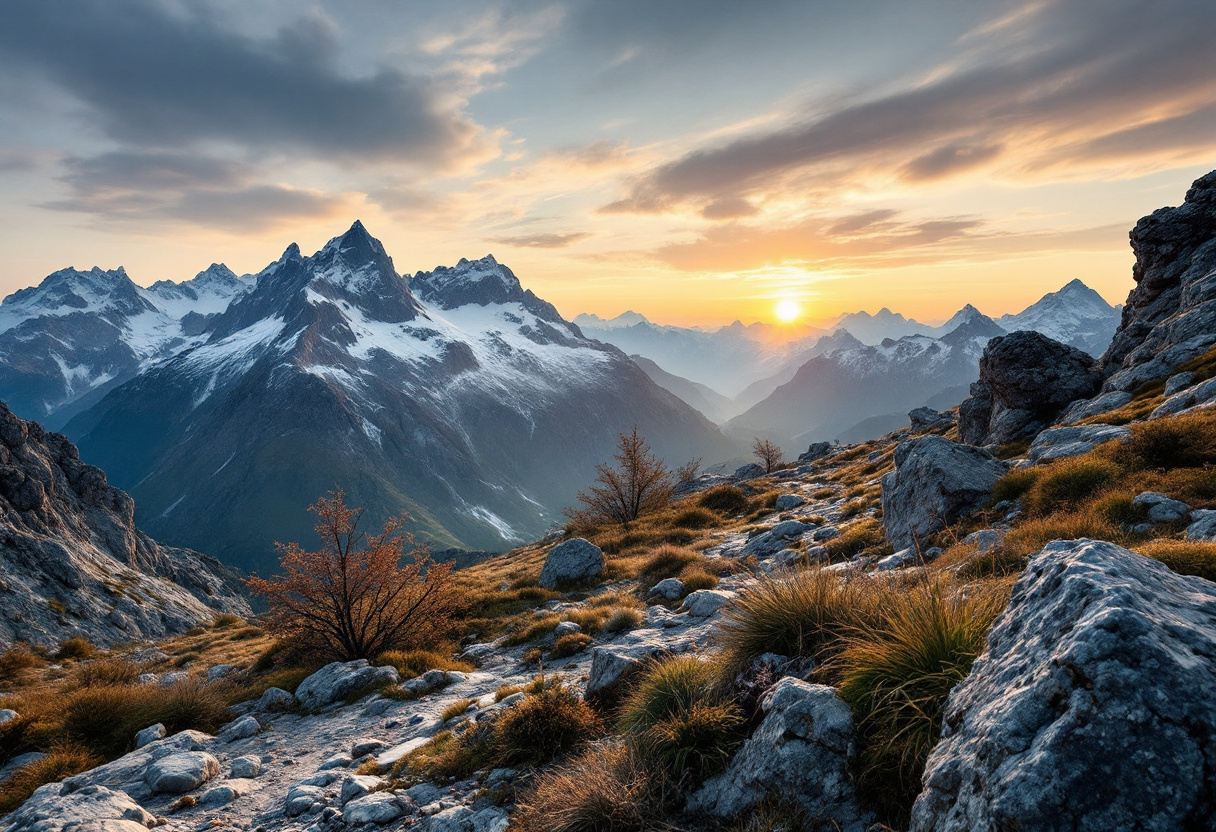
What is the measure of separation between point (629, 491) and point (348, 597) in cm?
2172

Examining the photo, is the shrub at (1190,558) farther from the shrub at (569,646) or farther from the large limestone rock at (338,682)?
the large limestone rock at (338,682)

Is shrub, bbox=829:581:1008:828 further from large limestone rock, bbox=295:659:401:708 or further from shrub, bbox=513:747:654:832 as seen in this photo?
large limestone rock, bbox=295:659:401:708

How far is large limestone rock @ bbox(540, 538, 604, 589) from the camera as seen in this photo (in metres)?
23.6

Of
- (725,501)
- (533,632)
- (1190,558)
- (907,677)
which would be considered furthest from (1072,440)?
(725,501)

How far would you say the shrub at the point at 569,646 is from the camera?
48.6 feet

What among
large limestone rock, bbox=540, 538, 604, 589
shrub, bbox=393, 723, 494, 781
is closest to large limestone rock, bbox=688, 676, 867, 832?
shrub, bbox=393, 723, 494, 781

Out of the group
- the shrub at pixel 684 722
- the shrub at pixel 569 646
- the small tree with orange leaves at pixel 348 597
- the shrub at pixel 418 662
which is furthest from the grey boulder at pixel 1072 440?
the small tree with orange leaves at pixel 348 597

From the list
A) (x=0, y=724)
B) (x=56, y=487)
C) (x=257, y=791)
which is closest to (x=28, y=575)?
(x=56, y=487)

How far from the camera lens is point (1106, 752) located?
10.9 ft

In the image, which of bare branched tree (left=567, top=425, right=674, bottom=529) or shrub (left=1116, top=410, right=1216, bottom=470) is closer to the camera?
shrub (left=1116, top=410, right=1216, bottom=470)

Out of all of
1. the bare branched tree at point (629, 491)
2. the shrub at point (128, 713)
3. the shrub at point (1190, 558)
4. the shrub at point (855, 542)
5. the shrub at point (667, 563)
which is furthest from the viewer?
the bare branched tree at point (629, 491)

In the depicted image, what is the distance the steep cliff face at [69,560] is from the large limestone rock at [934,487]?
4036 cm

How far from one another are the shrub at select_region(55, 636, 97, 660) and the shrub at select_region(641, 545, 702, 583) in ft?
94.2

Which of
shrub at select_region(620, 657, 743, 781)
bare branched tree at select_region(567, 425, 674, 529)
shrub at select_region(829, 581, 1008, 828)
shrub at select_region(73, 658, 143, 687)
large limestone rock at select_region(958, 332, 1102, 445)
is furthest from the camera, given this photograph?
bare branched tree at select_region(567, 425, 674, 529)
